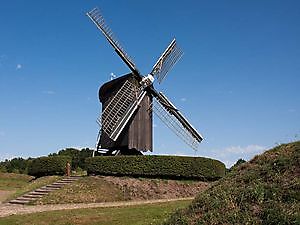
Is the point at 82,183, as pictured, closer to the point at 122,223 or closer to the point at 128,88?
the point at 128,88

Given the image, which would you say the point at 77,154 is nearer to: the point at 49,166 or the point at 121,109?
the point at 49,166

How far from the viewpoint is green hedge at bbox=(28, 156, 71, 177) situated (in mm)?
28812

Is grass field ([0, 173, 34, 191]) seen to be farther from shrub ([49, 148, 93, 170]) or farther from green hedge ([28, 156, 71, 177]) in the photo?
green hedge ([28, 156, 71, 177])

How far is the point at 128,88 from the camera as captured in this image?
1119 inches

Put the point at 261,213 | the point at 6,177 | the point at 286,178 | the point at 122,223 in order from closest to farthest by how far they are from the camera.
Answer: the point at 261,213 → the point at 286,178 → the point at 122,223 → the point at 6,177

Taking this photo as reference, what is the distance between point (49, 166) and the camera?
97.1 ft

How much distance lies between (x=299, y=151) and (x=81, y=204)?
1328 cm

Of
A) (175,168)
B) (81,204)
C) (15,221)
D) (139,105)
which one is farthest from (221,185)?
(139,105)

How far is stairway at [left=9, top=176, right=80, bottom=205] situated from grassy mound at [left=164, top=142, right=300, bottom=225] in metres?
14.3

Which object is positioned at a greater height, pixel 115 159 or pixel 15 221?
pixel 115 159

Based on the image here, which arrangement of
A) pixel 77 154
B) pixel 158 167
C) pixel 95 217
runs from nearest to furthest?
1. pixel 95 217
2. pixel 158 167
3. pixel 77 154

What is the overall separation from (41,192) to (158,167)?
686 centimetres

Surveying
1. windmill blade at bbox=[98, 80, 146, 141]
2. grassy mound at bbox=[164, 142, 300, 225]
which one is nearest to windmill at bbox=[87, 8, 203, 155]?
windmill blade at bbox=[98, 80, 146, 141]

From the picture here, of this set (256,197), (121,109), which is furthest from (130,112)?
(256,197)
